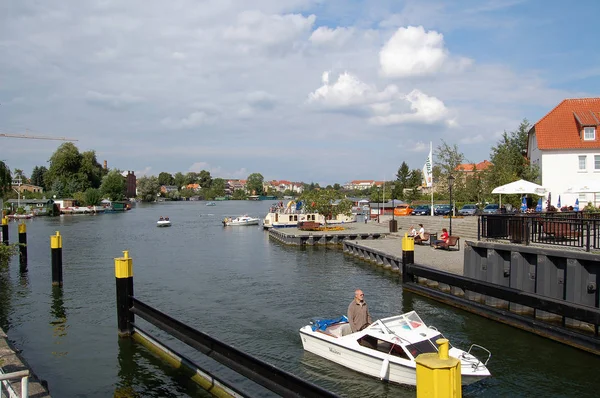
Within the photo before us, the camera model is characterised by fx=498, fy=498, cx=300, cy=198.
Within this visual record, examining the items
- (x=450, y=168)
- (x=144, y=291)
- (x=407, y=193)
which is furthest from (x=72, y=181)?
(x=144, y=291)

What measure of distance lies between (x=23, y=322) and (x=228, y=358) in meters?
12.8

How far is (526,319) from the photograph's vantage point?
15.7 metres

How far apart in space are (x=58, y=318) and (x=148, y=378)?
8.52m

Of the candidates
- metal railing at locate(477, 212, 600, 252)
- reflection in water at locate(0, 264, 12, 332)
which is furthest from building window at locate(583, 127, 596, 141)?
reflection in water at locate(0, 264, 12, 332)

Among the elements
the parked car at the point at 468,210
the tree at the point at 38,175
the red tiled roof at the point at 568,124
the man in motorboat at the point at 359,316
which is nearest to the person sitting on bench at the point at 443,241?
the man in motorboat at the point at 359,316

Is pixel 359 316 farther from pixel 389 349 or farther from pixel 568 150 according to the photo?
pixel 568 150

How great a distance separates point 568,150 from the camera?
138ft

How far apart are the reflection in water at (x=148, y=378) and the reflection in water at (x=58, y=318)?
2.54 m

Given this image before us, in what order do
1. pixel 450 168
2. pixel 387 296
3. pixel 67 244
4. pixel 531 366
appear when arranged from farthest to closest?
pixel 450 168
pixel 67 244
pixel 387 296
pixel 531 366

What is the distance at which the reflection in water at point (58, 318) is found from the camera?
16.5 metres

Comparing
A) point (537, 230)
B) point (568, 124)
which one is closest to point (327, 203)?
point (568, 124)

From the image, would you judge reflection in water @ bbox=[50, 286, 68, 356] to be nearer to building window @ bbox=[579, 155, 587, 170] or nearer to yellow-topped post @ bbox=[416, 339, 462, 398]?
yellow-topped post @ bbox=[416, 339, 462, 398]

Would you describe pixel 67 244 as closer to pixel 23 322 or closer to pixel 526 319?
pixel 23 322

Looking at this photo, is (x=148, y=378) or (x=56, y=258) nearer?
(x=148, y=378)
